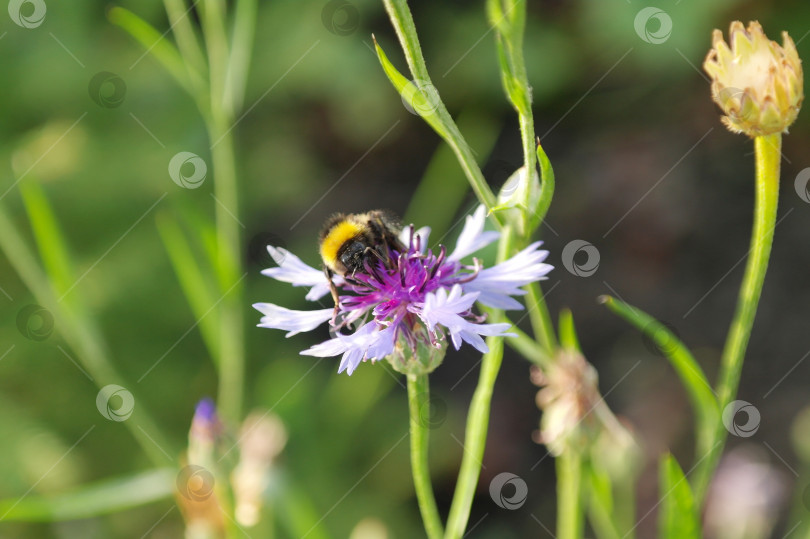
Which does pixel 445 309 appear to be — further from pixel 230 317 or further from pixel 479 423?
pixel 230 317

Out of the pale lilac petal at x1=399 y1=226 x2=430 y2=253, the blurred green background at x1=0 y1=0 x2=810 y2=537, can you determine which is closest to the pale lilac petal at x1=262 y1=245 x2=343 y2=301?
the pale lilac petal at x1=399 y1=226 x2=430 y2=253

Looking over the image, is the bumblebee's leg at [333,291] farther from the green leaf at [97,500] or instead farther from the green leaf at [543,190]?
the green leaf at [97,500]

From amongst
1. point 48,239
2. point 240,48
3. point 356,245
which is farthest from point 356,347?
point 240,48

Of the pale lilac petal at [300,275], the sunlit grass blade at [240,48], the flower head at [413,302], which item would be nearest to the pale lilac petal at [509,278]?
the flower head at [413,302]

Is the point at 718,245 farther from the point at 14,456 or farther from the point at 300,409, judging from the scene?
the point at 14,456

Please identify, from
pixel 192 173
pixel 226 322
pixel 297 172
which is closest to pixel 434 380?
pixel 297 172

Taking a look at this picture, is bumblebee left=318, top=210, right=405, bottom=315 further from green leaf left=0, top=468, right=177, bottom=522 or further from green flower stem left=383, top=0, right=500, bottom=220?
green leaf left=0, top=468, right=177, bottom=522
